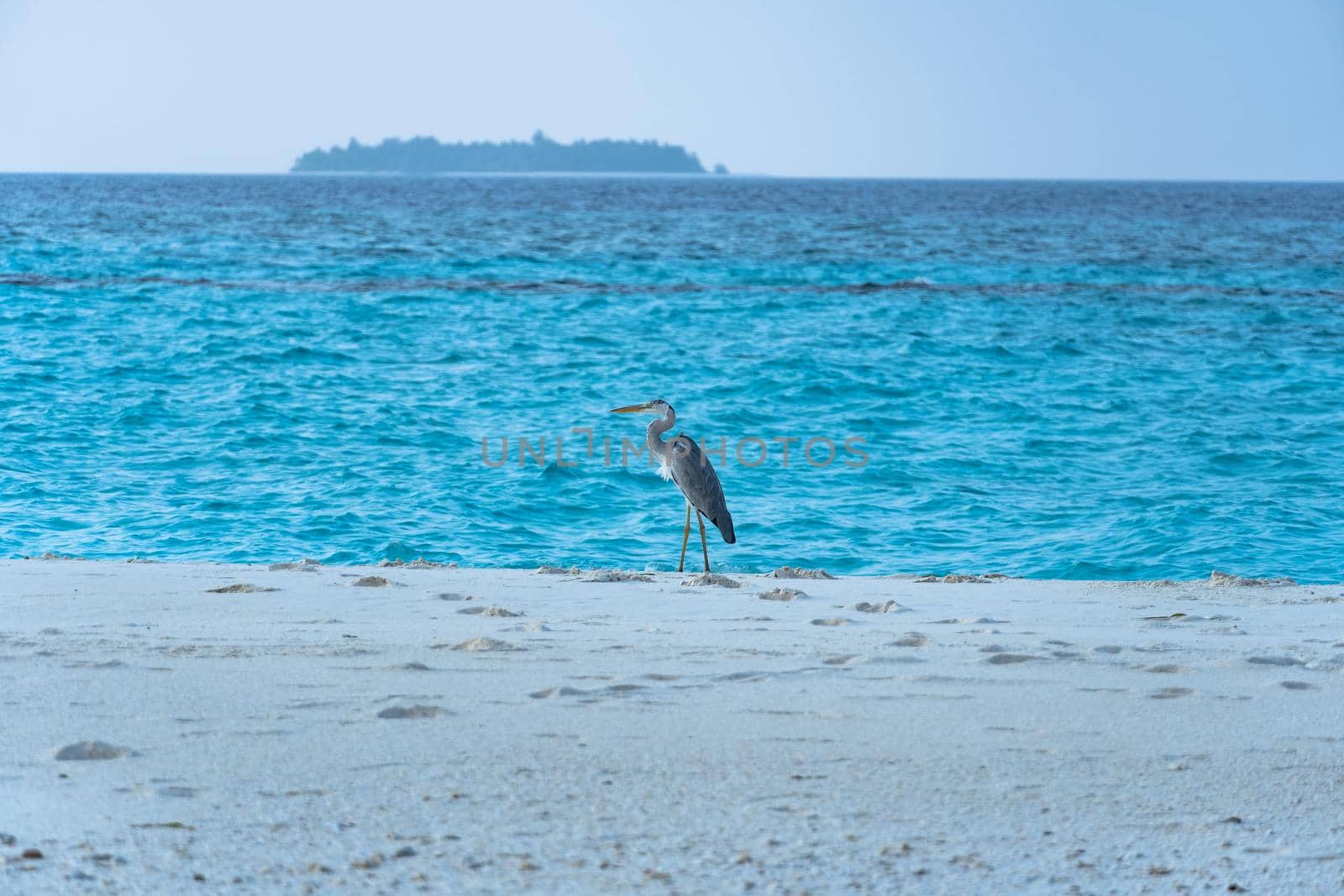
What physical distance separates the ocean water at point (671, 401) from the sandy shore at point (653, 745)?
13.1 ft

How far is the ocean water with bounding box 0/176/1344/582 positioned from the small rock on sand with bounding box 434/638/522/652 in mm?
4596

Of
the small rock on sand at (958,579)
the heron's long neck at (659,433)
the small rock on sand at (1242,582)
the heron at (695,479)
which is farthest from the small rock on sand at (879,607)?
the heron's long neck at (659,433)

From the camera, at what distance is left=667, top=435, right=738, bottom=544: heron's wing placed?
9438mm

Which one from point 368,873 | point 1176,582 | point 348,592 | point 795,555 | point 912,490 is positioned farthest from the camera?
point 912,490

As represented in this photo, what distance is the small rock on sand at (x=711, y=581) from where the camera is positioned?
25.2 ft

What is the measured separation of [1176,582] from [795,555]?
Result: 3.27 m

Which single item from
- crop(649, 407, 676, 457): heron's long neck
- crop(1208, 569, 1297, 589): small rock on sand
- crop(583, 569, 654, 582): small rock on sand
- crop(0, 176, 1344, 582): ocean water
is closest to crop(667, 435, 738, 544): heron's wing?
crop(649, 407, 676, 457): heron's long neck

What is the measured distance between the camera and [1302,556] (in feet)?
34.5

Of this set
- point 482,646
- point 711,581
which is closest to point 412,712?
point 482,646

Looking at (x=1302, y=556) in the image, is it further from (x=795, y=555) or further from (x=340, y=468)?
(x=340, y=468)

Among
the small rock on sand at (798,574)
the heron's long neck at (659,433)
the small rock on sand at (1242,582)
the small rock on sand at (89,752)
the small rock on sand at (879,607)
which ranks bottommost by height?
the small rock on sand at (798,574)

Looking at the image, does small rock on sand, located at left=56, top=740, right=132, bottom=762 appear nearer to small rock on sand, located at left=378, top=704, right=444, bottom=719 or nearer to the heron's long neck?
small rock on sand, located at left=378, top=704, right=444, bottom=719

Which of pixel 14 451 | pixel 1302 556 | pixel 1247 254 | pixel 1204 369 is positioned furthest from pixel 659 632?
pixel 1247 254

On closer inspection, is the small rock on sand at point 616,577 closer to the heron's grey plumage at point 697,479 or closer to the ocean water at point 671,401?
the heron's grey plumage at point 697,479
